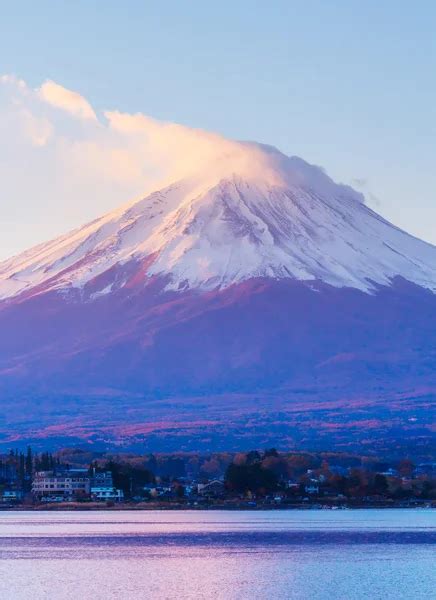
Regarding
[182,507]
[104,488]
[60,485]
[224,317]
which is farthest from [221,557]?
[224,317]

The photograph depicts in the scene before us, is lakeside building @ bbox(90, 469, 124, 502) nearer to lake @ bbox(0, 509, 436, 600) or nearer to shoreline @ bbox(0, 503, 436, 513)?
shoreline @ bbox(0, 503, 436, 513)

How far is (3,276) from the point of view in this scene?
653 feet

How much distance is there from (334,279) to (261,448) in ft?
180

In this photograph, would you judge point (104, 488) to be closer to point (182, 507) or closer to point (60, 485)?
point (60, 485)

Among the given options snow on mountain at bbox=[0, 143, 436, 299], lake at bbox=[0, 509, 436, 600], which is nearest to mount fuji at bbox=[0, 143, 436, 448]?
snow on mountain at bbox=[0, 143, 436, 299]

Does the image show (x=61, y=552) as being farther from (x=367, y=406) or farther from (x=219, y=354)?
(x=219, y=354)

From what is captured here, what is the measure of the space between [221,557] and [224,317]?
122 metres

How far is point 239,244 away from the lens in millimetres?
186750

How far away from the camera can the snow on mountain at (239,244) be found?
186m

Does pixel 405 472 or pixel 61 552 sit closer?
pixel 61 552

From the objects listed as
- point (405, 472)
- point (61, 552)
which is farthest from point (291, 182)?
point (61, 552)

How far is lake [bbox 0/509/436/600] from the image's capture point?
155 feet

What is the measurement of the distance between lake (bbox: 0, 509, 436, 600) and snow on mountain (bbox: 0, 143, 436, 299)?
343 ft

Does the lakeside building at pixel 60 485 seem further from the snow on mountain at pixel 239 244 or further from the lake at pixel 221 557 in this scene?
the snow on mountain at pixel 239 244
